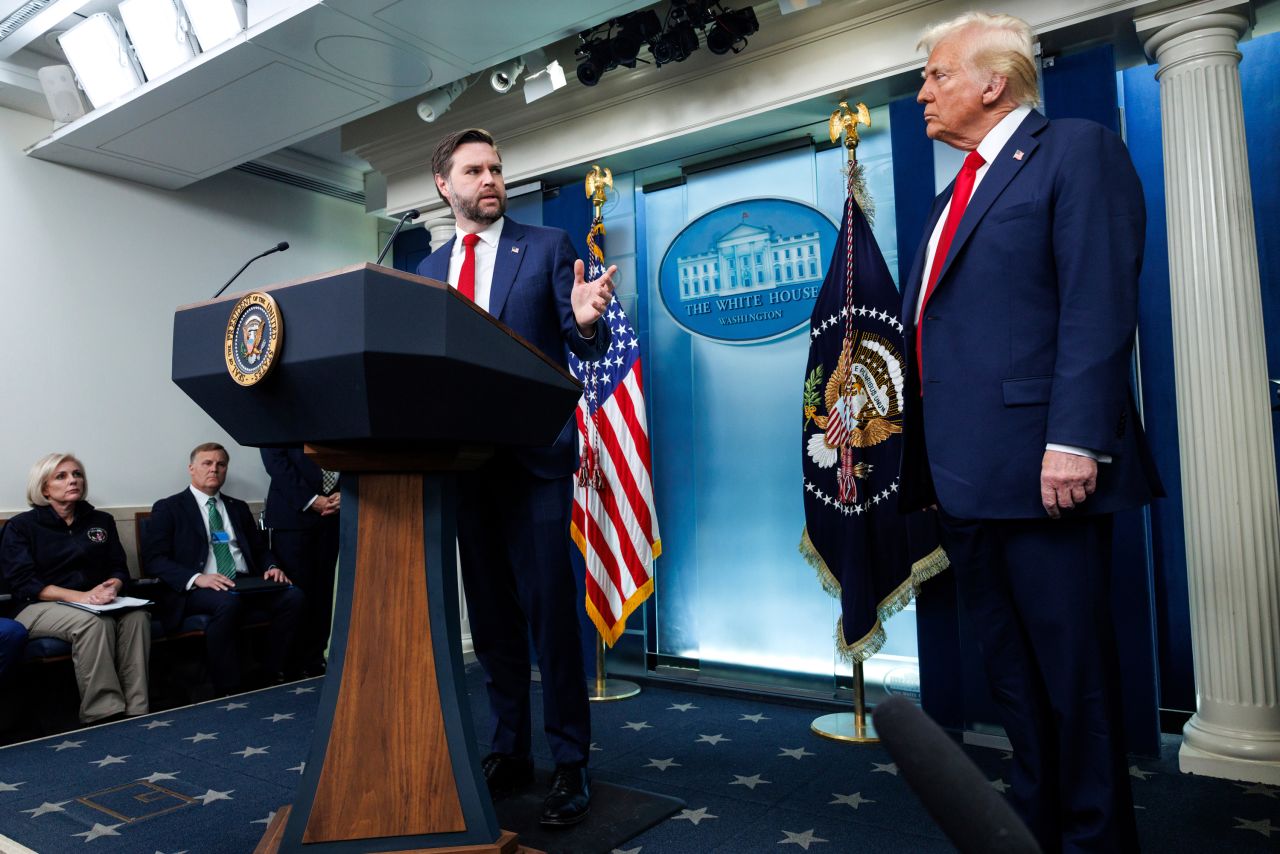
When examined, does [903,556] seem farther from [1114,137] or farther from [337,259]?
[337,259]

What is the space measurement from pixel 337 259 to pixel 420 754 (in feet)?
16.2

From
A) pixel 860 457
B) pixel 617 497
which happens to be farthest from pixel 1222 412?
pixel 617 497

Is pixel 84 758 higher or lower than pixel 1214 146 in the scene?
lower

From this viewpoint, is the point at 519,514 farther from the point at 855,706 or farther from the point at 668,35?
the point at 668,35

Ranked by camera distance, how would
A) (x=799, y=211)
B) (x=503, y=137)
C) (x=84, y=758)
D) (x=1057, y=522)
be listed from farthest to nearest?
(x=503, y=137)
(x=799, y=211)
(x=84, y=758)
(x=1057, y=522)

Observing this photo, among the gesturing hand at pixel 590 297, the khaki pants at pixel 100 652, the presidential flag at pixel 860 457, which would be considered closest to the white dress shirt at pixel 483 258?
the gesturing hand at pixel 590 297

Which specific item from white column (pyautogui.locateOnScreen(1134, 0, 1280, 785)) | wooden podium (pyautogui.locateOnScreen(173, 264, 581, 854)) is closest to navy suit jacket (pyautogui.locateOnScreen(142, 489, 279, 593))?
wooden podium (pyautogui.locateOnScreen(173, 264, 581, 854))

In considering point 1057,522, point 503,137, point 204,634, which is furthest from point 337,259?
point 1057,522

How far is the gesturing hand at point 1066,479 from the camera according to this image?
138cm

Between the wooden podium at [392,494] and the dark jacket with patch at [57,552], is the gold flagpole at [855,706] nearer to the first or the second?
the wooden podium at [392,494]

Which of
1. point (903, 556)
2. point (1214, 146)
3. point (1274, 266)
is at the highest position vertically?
point (1214, 146)

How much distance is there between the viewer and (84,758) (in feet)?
9.39

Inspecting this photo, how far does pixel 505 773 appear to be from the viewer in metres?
2.17

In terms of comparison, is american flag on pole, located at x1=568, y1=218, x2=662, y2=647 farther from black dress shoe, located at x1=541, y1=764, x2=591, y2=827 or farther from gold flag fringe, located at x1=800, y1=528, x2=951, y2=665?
black dress shoe, located at x1=541, y1=764, x2=591, y2=827
